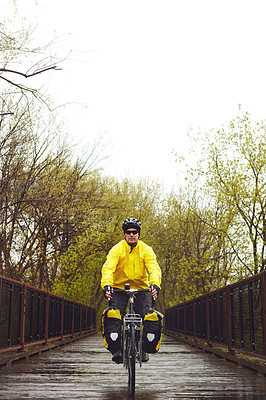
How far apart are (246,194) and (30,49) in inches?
635

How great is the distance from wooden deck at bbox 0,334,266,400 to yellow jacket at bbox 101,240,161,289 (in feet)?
3.92

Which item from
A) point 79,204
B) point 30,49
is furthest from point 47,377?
point 79,204

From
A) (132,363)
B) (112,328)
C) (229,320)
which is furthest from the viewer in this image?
(229,320)

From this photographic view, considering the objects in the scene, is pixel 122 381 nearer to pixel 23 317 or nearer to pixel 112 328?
pixel 112 328

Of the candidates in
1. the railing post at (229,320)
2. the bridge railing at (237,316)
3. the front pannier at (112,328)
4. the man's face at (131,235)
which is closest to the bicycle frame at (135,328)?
the front pannier at (112,328)

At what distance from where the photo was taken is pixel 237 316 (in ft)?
34.5

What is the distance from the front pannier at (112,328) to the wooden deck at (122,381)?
48 centimetres

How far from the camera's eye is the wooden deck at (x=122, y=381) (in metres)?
5.95

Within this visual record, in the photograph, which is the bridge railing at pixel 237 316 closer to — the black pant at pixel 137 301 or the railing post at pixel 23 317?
the black pant at pixel 137 301

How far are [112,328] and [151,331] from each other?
442 millimetres

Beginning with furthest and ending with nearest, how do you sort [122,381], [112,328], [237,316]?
[237,316] < [122,381] < [112,328]

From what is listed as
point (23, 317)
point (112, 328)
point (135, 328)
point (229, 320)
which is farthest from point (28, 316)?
point (135, 328)

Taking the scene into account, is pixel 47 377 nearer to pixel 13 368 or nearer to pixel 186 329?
pixel 13 368

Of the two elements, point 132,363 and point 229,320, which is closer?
point 132,363
